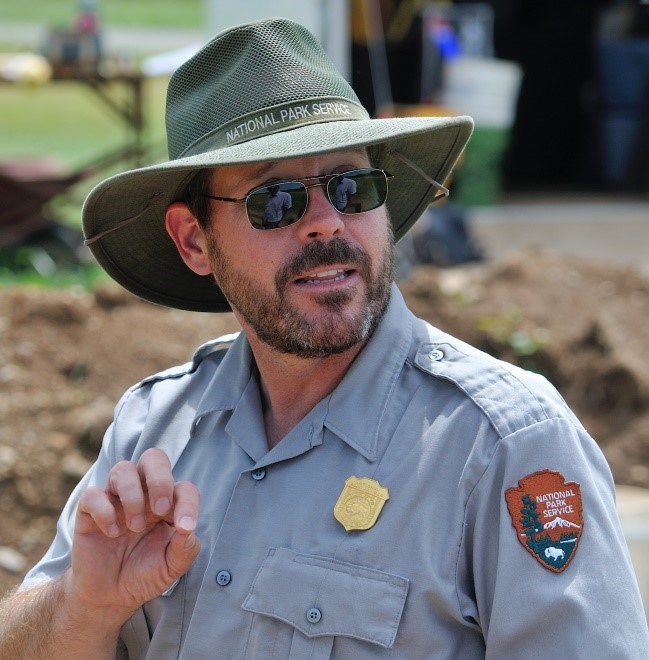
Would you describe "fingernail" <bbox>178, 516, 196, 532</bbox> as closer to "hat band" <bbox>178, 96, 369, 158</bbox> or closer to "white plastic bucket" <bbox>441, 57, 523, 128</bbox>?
"hat band" <bbox>178, 96, 369, 158</bbox>

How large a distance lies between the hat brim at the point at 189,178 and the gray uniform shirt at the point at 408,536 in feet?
1.14

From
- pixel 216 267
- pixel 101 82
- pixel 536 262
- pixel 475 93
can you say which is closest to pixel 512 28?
pixel 475 93

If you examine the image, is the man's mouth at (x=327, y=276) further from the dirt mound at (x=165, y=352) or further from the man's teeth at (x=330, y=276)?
the dirt mound at (x=165, y=352)

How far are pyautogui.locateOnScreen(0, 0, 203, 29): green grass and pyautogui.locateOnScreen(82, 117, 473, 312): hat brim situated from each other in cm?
2192

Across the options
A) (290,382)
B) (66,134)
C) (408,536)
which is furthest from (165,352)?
(66,134)

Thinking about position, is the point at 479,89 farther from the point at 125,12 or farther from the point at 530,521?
the point at 125,12

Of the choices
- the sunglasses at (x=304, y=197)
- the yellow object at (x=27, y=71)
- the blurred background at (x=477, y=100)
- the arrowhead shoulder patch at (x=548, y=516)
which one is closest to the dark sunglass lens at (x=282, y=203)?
the sunglasses at (x=304, y=197)

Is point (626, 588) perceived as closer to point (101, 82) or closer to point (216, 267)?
point (216, 267)

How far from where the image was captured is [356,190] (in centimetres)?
230

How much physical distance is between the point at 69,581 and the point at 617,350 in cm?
374

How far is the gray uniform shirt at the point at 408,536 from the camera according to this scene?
1.91 m

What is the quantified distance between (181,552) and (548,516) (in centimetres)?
63

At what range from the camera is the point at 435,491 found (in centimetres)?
202

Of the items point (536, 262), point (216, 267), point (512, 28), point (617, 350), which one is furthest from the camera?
point (512, 28)
